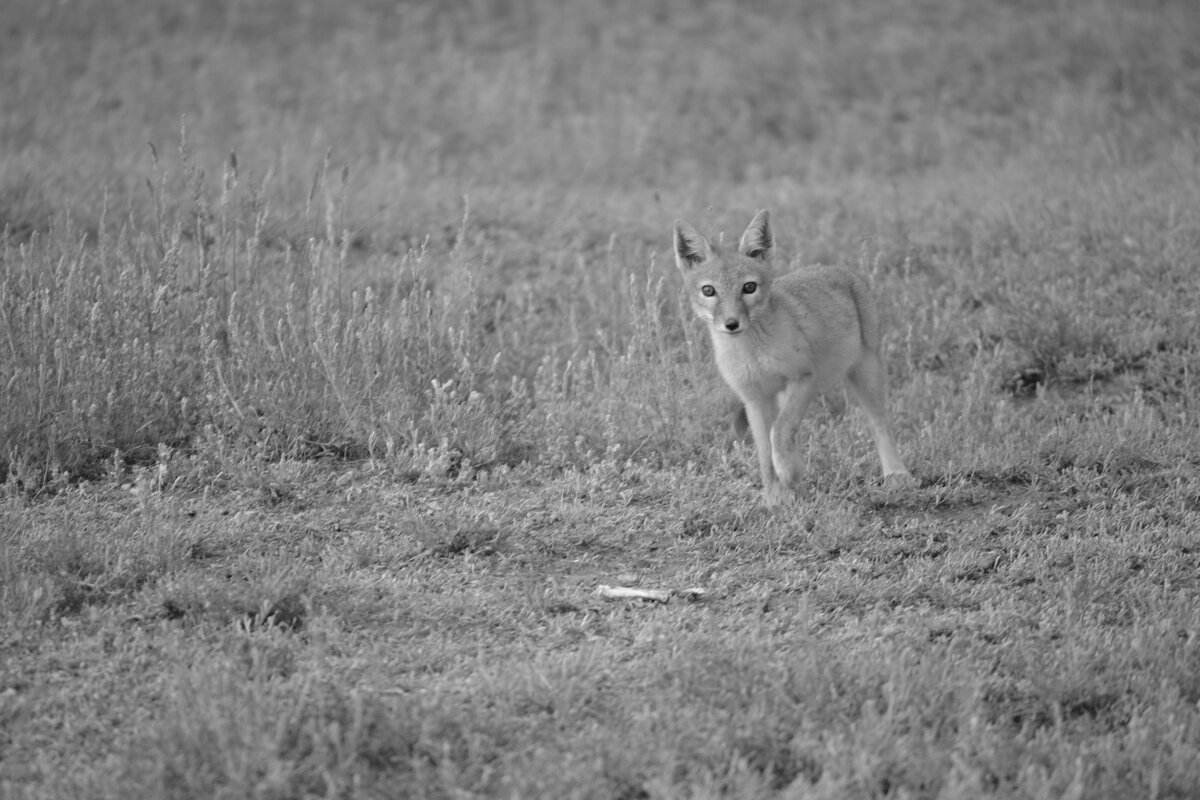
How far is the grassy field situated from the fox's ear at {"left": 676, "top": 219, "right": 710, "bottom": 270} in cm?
59

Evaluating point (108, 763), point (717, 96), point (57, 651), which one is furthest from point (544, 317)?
point (717, 96)

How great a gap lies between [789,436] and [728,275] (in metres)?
0.90

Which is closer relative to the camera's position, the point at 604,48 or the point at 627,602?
the point at 627,602

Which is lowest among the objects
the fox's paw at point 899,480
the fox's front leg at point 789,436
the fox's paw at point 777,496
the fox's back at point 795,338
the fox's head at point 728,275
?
the fox's paw at point 899,480

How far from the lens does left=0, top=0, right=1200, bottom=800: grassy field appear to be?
4223 millimetres

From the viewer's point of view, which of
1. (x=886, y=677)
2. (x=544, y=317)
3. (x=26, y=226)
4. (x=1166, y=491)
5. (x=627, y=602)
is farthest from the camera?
(x=26, y=226)

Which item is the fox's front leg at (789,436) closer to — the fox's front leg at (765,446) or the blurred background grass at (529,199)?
the fox's front leg at (765,446)

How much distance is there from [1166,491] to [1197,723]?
2529mm

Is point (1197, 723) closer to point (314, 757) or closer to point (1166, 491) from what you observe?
point (1166, 491)

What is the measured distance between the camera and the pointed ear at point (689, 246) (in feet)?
22.7

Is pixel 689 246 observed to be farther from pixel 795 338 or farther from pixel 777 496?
pixel 777 496

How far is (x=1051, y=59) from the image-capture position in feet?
53.7

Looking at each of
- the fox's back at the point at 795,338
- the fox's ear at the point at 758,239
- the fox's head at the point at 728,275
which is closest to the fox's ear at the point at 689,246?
the fox's head at the point at 728,275

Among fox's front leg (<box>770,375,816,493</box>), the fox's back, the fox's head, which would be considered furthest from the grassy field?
the fox's head
